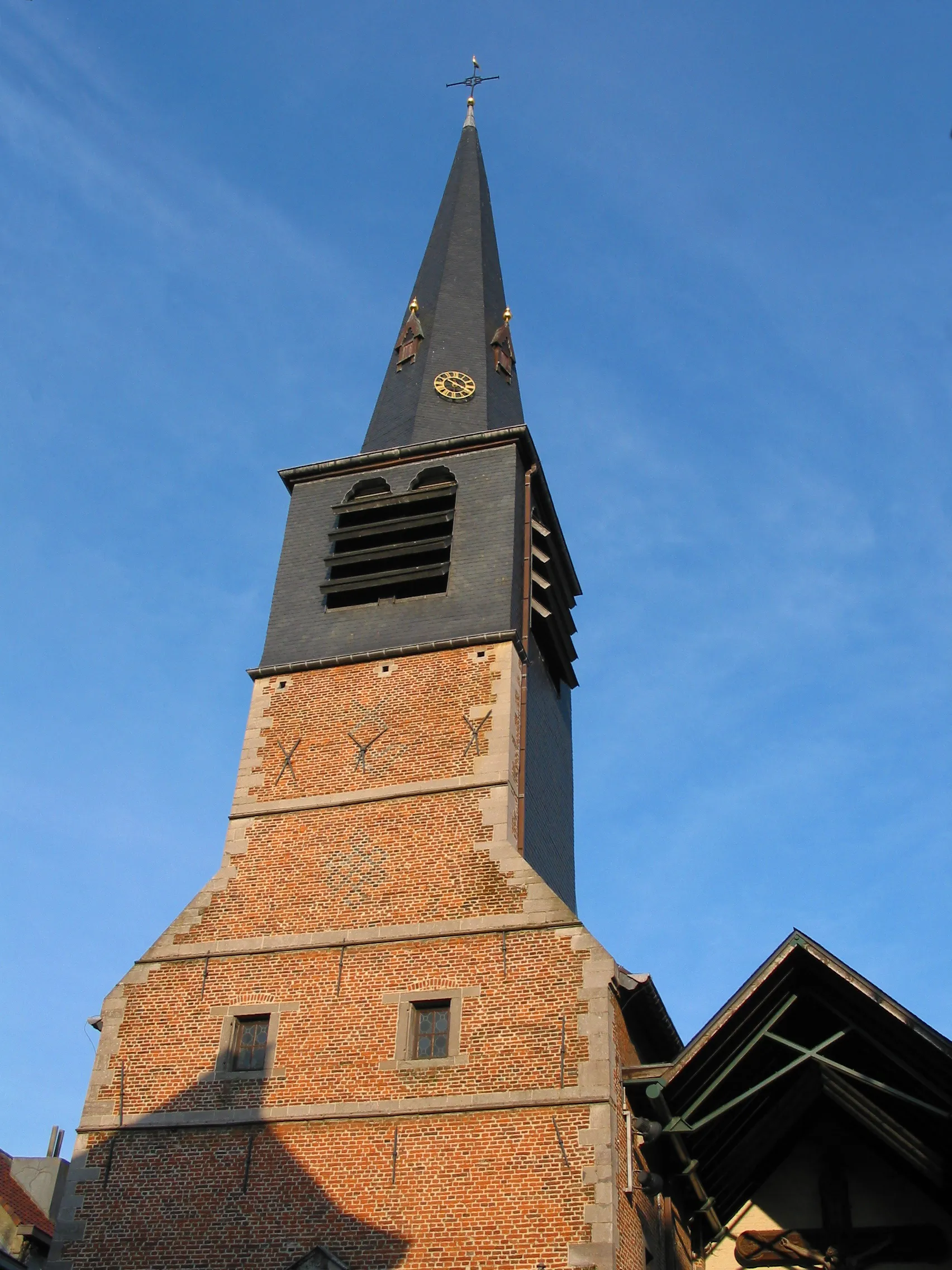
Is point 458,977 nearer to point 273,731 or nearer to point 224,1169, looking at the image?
point 224,1169

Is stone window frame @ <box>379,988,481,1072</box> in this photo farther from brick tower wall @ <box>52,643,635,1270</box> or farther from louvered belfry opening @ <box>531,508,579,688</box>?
louvered belfry opening @ <box>531,508,579,688</box>

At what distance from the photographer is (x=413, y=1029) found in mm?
11328

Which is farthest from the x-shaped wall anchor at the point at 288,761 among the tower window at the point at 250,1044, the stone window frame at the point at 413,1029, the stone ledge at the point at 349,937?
the stone window frame at the point at 413,1029

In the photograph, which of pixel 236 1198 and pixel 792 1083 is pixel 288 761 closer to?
pixel 236 1198

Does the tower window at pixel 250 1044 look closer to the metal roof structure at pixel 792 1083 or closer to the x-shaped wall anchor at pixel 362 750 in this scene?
the x-shaped wall anchor at pixel 362 750

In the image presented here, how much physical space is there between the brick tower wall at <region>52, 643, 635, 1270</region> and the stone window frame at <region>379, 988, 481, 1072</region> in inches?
0.8

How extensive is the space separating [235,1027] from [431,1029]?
186cm

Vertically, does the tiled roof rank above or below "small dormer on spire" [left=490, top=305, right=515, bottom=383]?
below

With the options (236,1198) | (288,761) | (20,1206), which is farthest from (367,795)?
(20,1206)

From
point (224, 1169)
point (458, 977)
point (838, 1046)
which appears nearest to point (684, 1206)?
point (838, 1046)

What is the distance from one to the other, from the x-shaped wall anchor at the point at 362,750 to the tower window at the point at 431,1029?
2728 mm

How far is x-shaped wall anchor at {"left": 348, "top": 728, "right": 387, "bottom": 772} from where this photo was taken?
13305 mm

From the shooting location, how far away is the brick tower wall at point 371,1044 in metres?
10.3

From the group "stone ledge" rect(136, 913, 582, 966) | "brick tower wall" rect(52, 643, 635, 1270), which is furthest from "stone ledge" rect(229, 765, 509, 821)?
"stone ledge" rect(136, 913, 582, 966)
